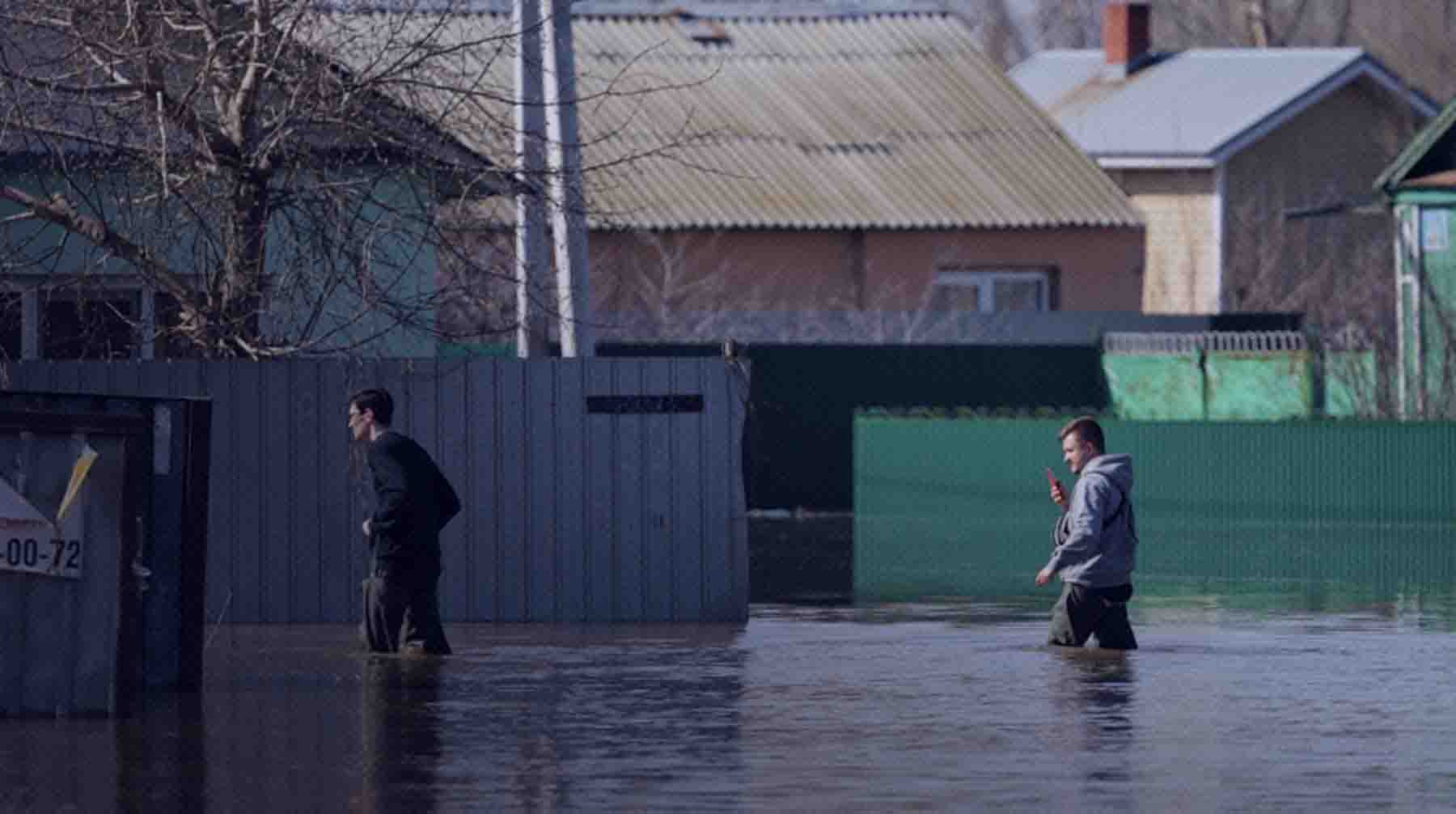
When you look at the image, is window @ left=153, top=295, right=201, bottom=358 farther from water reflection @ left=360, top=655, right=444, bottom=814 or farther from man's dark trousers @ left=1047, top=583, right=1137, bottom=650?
man's dark trousers @ left=1047, top=583, right=1137, bottom=650

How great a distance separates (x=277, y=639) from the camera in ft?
59.3

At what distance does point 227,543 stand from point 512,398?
1849 mm

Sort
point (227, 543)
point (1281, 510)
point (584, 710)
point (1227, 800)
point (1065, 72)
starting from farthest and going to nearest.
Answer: point (1065, 72) → point (1281, 510) → point (227, 543) → point (584, 710) → point (1227, 800)

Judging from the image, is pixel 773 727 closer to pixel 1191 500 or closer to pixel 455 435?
pixel 455 435

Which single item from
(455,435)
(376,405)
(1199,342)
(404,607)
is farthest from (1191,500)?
(376,405)

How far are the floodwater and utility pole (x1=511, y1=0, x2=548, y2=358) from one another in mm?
2438

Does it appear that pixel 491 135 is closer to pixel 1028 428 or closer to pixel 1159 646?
pixel 1159 646

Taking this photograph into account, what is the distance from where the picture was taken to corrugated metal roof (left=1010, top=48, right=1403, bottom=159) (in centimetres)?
4888

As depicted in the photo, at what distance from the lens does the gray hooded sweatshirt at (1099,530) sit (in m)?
16.9

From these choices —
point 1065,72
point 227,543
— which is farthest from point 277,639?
point 1065,72

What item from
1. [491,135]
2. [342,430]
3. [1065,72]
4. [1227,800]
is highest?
[1065,72]

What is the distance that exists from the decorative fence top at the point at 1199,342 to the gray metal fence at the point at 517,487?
53.1 ft

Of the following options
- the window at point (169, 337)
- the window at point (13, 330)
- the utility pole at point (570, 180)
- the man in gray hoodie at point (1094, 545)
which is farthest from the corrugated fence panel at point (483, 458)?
the man in gray hoodie at point (1094, 545)

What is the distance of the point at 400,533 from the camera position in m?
16.4
